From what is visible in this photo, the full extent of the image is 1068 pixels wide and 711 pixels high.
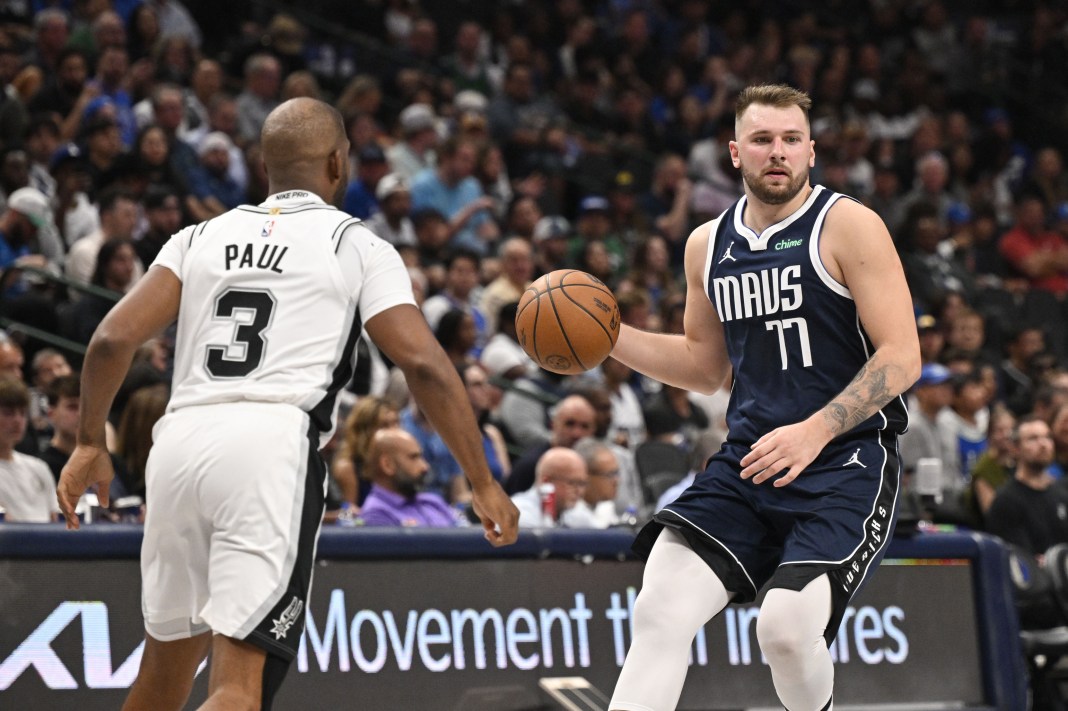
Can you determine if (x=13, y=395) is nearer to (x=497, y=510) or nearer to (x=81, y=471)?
(x=81, y=471)

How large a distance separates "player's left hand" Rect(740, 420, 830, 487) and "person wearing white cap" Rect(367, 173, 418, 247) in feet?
25.3

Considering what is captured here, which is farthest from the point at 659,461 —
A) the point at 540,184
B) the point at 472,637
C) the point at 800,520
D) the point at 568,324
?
the point at 800,520

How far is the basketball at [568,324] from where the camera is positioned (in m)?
4.94

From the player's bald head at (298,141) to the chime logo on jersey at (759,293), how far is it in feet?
4.51

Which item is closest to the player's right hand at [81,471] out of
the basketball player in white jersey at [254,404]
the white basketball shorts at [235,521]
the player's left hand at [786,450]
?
the basketball player in white jersey at [254,404]

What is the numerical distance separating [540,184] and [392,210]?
2740 millimetres

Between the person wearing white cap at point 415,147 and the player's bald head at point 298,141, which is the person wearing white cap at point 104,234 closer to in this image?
the person wearing white cap at point 415,147

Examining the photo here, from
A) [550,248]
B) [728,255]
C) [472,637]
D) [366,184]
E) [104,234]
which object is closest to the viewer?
[728,255]

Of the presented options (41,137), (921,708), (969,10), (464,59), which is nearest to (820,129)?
(464,59)

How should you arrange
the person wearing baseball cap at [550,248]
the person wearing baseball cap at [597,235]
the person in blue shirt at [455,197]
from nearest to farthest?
the person wearing baseball cap at [550,248], the person in blue shirt at [455,197], the person wearing baseball cap at [597,235]

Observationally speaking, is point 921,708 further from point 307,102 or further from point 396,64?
point 396,64

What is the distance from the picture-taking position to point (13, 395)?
7.25 meters

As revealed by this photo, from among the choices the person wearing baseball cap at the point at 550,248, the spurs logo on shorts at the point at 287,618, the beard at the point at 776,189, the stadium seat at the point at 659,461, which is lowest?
the spurs logo on shorts at the point at 287,618

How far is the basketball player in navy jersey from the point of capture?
4.42m
